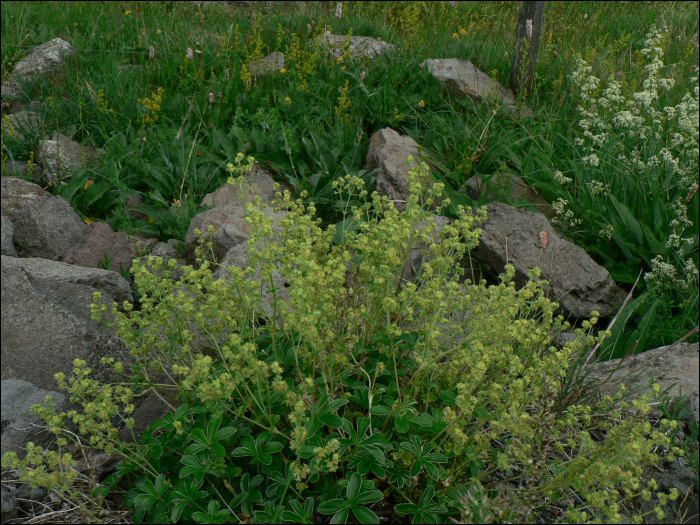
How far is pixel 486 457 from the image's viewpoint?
90.7 inches

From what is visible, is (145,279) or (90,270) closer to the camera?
(145,279)

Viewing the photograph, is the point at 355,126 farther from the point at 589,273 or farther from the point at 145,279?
the point at 145,279

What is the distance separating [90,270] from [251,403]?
156 centimetres

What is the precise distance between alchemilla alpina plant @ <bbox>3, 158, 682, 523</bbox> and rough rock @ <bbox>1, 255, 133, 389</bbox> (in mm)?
422

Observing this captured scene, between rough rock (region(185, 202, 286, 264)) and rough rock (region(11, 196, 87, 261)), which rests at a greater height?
rough rock (region(185, 202, 286, 264))

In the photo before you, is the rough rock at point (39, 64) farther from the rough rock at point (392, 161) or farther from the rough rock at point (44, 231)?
the rough rock at point (392, 161)

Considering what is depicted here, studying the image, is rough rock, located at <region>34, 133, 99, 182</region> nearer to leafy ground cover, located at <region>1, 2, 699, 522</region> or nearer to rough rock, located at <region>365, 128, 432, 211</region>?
leafy ground cover, located at <region>1, 2, 699, 522</region>

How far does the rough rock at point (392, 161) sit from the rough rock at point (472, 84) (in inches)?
34.9

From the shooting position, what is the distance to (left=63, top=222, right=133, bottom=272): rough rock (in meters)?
3.76

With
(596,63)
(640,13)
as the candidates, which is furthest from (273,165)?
(640,13)

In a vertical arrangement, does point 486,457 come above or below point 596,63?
below

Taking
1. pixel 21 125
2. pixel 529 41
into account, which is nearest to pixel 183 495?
pixel 21 125

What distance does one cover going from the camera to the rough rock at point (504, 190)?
431 centimetres

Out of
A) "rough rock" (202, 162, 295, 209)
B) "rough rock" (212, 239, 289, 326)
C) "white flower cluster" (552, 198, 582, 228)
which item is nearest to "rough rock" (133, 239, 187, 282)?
"rough rock" (202, 162, 295, 209)
